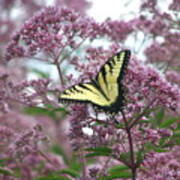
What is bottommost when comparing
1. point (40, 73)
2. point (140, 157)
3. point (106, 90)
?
point (140, 157)

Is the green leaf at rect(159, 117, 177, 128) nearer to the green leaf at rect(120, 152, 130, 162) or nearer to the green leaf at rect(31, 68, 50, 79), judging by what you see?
the green leaf at rect(120, 152, 130, 162)

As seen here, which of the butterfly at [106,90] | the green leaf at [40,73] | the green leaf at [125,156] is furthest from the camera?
the green leaf at [40,73]

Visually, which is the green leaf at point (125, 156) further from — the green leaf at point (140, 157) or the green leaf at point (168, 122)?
the green leaf at point (168, 122)

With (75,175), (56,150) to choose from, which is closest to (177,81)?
(75,175)

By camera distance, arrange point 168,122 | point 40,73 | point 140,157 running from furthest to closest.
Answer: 1. point 40,73
2. point 168,122
3. point 140,157

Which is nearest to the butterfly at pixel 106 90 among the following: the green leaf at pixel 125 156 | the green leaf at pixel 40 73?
the green leaf at pixel 125 156

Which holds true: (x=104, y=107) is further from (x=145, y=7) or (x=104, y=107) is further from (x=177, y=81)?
(x=145, y=7)

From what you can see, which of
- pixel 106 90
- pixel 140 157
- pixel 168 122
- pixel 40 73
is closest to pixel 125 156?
pixel 140 157

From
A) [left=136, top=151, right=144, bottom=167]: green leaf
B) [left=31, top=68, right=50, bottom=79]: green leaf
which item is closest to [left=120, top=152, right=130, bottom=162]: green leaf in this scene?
[left=136, top=151, right=144, bottom=167]: green leaf

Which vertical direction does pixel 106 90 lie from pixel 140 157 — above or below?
above

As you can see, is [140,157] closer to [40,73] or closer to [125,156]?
[125,156]
